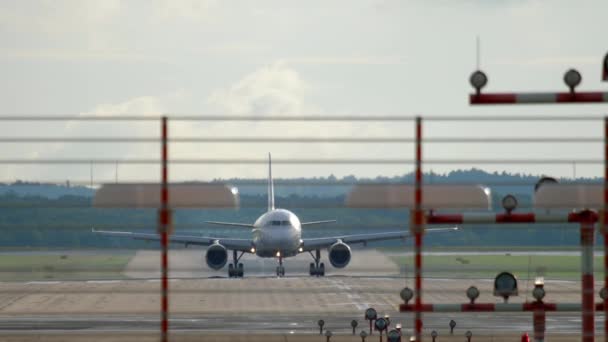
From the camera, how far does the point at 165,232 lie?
9438 mm

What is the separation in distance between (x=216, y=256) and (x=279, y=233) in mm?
3569

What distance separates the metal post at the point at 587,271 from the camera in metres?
10.6

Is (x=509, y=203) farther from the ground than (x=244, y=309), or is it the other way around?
(x=509, y=203)

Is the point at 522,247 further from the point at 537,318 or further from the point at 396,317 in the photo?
the point at 396,317

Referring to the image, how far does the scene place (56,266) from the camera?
133ft

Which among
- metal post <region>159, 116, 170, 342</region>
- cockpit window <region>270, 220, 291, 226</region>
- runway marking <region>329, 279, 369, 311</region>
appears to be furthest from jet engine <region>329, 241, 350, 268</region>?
metal post <region>159, 116, 170, 342</region>

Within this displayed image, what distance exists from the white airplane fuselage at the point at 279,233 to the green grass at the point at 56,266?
771 centimetres

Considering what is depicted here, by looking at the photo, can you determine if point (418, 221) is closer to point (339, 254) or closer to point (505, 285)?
point (505, 285)

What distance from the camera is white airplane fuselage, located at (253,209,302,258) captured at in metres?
55.0

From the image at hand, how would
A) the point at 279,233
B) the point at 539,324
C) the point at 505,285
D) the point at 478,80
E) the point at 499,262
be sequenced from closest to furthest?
the point at 478,80
the point at 505,285
the point at 539,324
the point at 279,233
the point at 499,262

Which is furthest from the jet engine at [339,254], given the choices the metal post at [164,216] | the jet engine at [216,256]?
the metal post at [164,216]

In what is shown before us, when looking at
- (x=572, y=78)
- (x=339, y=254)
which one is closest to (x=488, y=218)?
(x=572, y=78)

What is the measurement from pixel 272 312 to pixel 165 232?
3056 centimetres

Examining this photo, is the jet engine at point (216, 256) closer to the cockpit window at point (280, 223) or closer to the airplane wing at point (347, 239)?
the cockpit window at point (280, 223)
